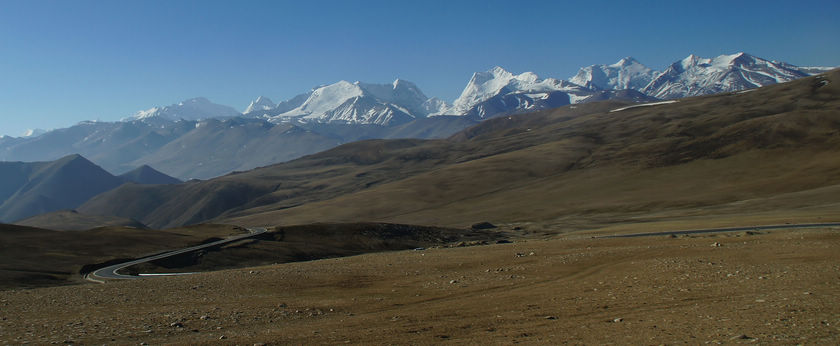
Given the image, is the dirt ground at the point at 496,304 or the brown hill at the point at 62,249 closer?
the dirt ground at the point at 496,304

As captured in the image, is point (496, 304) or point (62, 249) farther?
point (62, 249)

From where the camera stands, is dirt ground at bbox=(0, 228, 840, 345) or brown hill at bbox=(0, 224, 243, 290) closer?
dirt ground at bbox=(0, 228, 840, 345)

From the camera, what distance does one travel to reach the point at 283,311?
27.2m

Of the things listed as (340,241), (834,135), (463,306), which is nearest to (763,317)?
(463,306)

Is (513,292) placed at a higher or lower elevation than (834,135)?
lower

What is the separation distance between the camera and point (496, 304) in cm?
2644

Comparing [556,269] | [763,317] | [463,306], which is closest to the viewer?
[763,317]

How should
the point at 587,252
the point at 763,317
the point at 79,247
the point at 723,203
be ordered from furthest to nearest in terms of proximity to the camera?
the point at 723,203, the point at 79,247, the point at 587,252, the point at 763,317

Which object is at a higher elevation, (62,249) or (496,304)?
(62,249)

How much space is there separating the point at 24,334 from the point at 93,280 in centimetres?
3309

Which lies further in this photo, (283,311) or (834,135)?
(834,135)

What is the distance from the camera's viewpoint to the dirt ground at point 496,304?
19.4 m

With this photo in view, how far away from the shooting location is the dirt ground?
19.4 m

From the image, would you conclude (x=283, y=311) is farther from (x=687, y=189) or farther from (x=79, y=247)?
(x=687, y=189)
